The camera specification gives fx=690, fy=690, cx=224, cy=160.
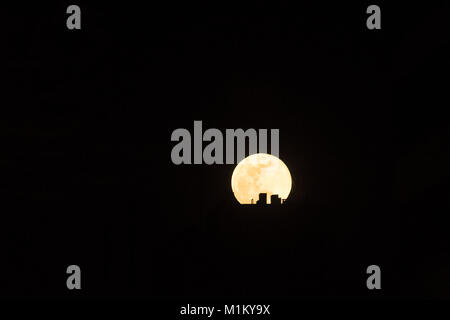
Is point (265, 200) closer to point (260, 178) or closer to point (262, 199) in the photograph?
point (262, 199)

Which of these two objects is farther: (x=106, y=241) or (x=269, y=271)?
(x=106, y=241)

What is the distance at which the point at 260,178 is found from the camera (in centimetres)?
1069

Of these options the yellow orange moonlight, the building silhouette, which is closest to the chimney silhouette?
the building silhouette

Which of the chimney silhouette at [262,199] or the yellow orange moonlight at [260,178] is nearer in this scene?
the chimney silhouette at [262,199]

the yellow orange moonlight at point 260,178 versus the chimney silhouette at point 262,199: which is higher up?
the yellow orange moonlight at point 260,178

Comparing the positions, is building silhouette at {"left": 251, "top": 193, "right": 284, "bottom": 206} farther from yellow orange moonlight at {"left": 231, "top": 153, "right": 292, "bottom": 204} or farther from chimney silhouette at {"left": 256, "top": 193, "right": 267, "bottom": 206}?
yellow orange moonlight at {"left": 231, "top": 153, "right": 292, "bottom": 204}

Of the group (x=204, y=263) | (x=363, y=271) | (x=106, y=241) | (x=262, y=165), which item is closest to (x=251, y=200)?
(x=262, y=165)

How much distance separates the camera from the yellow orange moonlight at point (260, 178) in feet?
35.1

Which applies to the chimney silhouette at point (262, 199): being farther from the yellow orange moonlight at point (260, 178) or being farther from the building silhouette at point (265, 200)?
the yellow orange moonlight at point (260, 178)

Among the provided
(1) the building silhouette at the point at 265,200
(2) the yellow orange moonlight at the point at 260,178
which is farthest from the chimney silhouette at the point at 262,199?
(2) the yellow orange moonlight at the point at 260,178

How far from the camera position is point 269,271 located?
10.2 metres
